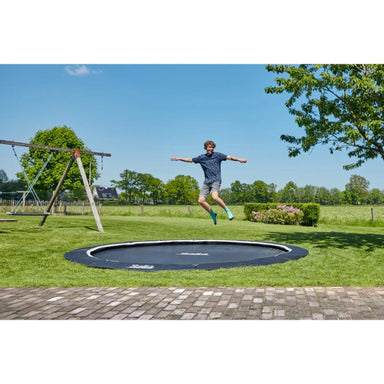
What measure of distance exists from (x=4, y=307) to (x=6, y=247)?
4.09 meters

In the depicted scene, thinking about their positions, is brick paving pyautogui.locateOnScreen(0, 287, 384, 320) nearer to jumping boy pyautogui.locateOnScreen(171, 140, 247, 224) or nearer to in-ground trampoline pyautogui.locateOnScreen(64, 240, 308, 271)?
in-ground trampoline pyautogui.locateOnScreen(64, 240, 308, 271)

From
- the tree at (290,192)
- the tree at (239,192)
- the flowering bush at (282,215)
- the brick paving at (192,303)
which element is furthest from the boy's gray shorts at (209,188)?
the flowering bush at (282,215)

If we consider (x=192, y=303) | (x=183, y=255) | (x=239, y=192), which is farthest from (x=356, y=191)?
(x=192, y=303)

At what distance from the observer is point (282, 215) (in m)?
13.9

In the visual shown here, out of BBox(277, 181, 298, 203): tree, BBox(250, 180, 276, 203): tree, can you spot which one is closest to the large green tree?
BBox(250, 180, 276, 203): tree

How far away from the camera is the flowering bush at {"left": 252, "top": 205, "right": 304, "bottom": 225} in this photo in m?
13.6

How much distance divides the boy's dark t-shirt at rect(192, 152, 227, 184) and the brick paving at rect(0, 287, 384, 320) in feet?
6.32

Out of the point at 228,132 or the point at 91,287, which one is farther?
the point at 228,132

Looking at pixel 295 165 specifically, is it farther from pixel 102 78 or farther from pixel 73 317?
pixel 73 317

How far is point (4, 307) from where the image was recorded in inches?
121

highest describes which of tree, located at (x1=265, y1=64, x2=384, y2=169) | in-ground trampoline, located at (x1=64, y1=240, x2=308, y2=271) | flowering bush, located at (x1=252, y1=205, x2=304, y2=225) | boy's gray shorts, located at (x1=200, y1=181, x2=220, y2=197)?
tree, located at (x1=265, y1=64, x2=384, y2=169)

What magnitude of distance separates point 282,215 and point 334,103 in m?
7.41

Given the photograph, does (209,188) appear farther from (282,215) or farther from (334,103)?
(282,215)
